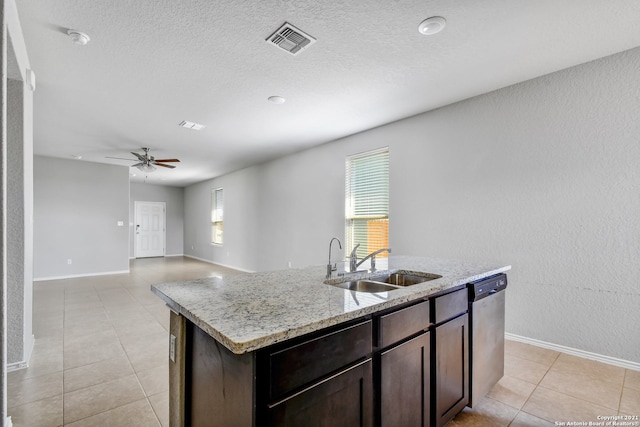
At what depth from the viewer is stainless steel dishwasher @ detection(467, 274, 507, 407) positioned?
6.32 feet

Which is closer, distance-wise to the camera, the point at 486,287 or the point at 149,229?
the point at 486,287

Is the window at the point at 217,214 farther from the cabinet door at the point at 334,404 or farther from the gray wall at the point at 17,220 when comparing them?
the cabinet door at the point at 334,404

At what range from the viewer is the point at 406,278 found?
220cm

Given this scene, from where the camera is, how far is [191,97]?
3.39 m

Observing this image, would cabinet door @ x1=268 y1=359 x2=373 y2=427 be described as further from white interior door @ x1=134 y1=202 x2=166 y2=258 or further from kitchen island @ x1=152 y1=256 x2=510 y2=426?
white interior door @ x1=134 y1=202 x2=166 y2=258

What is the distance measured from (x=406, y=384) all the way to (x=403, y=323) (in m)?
0.31

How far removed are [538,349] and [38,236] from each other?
8826 millimetres

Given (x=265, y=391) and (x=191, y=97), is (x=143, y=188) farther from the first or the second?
(x=265, y=391)

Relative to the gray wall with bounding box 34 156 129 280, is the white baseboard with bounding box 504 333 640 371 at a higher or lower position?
lower

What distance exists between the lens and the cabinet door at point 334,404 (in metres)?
1.02

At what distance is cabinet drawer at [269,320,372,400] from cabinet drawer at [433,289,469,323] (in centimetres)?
57

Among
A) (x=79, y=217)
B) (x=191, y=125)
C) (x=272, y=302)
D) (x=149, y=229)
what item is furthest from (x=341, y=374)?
(x=149, y=229)

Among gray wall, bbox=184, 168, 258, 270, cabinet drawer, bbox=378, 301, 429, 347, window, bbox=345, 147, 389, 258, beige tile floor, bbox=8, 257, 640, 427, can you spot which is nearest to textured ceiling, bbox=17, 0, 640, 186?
window, bbox=345, 147, 389, 258

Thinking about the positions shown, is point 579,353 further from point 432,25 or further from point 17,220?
point 17,220
